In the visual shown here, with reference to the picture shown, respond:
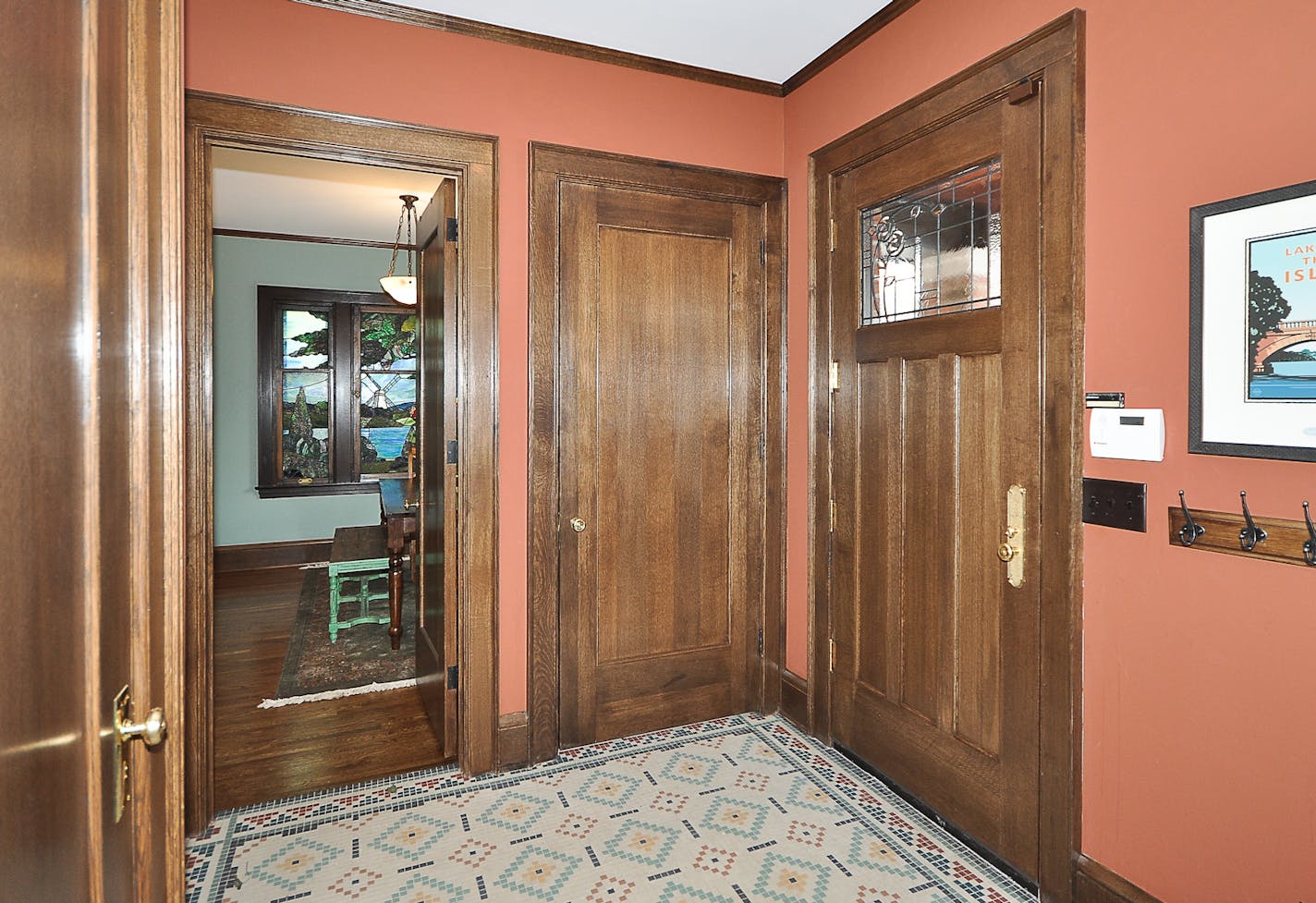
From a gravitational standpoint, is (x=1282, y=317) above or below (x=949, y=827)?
above

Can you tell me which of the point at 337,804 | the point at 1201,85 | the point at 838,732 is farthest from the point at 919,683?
the point at 337,804

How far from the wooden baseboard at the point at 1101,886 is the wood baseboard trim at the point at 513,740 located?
1.88 metres

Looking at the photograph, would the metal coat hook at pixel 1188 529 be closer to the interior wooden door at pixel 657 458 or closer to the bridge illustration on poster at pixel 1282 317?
the bridge illustration on poster at pixel 1282 317

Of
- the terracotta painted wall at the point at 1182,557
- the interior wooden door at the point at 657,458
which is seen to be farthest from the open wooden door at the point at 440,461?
the terracotta painted wall at the point at 1182,557

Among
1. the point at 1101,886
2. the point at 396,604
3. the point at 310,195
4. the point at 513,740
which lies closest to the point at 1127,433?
the point at 1101,886

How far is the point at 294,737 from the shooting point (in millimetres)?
3141

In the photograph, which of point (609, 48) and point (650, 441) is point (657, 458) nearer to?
point (650, 441)

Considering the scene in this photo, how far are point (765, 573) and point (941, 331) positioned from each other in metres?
1.37

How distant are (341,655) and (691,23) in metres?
3.61

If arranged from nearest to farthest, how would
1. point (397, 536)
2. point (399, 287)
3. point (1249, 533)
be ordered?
point (1249, 533) < point (397, 536) < point (399, 287)

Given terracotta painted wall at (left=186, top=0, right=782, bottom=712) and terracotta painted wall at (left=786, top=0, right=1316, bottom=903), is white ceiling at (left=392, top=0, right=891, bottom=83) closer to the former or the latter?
terracotta painted wall at (left=186, top=0, right=782, bottom=712)

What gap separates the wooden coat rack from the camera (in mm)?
1559

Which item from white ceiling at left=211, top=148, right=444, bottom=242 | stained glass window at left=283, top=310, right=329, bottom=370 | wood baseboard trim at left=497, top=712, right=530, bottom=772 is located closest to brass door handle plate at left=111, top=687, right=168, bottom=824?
wood baseboard trim at left=497, top=712, right=530, bottom=772

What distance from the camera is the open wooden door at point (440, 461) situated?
284 centimetres
